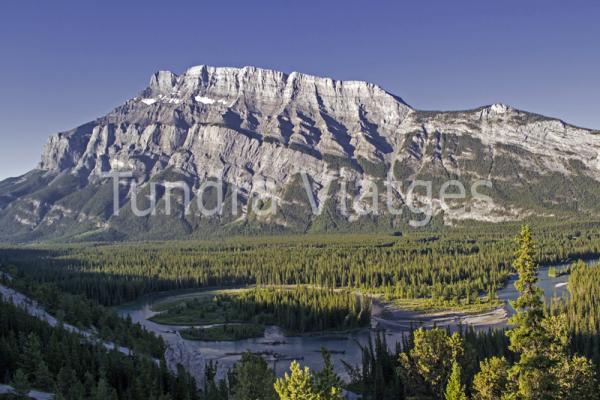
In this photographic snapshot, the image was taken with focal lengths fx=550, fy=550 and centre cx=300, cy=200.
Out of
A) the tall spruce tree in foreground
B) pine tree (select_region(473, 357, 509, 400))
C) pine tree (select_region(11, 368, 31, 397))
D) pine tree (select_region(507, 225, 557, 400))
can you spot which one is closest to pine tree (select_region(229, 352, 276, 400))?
pine tree (select_region(473, 357, 509, 400))

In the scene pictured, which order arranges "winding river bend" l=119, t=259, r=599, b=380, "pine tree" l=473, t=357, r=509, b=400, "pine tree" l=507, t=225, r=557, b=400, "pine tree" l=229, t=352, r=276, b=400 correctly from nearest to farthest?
"pine tree" l=507, t=225, r=557, b=400 → "pine tree" l=229, t=352, r=276, b=400 → "pine tree" l=473, t=357, r=509, b=400 → "winding river bend" l=119, t=259, r=599, b=380

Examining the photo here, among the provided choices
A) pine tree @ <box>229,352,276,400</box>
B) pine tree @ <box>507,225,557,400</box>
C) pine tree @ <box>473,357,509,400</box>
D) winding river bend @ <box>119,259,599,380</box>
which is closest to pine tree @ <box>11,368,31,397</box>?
pine tree @ <box>229,352,276,400</box>

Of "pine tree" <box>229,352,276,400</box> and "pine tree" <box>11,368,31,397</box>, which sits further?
"pine tree" <box>11,368,31,397</box>

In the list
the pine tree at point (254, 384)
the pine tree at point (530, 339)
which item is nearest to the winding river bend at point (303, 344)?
the pine tree at point (254, 384)

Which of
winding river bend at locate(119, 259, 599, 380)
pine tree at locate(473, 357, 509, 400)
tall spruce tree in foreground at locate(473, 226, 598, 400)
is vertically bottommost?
winding river bend at locate(119, 259, 599, 380)

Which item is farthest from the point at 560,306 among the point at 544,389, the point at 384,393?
the point at 544,389

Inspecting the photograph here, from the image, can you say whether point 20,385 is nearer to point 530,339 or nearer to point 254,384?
point 254,384

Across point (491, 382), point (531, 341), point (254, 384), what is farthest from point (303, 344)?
point (531, 341)

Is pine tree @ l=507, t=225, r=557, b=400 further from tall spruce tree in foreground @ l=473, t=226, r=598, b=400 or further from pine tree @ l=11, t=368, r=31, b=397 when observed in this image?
pine tree @ l=11, t=368, r=31, b=397

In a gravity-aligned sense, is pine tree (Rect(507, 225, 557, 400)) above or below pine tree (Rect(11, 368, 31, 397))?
above

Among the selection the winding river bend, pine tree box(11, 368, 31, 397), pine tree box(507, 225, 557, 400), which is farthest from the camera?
the winding river bend

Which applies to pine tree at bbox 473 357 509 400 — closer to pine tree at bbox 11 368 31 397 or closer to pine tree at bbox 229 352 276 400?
pine tree at bbox 229 352 276 400
